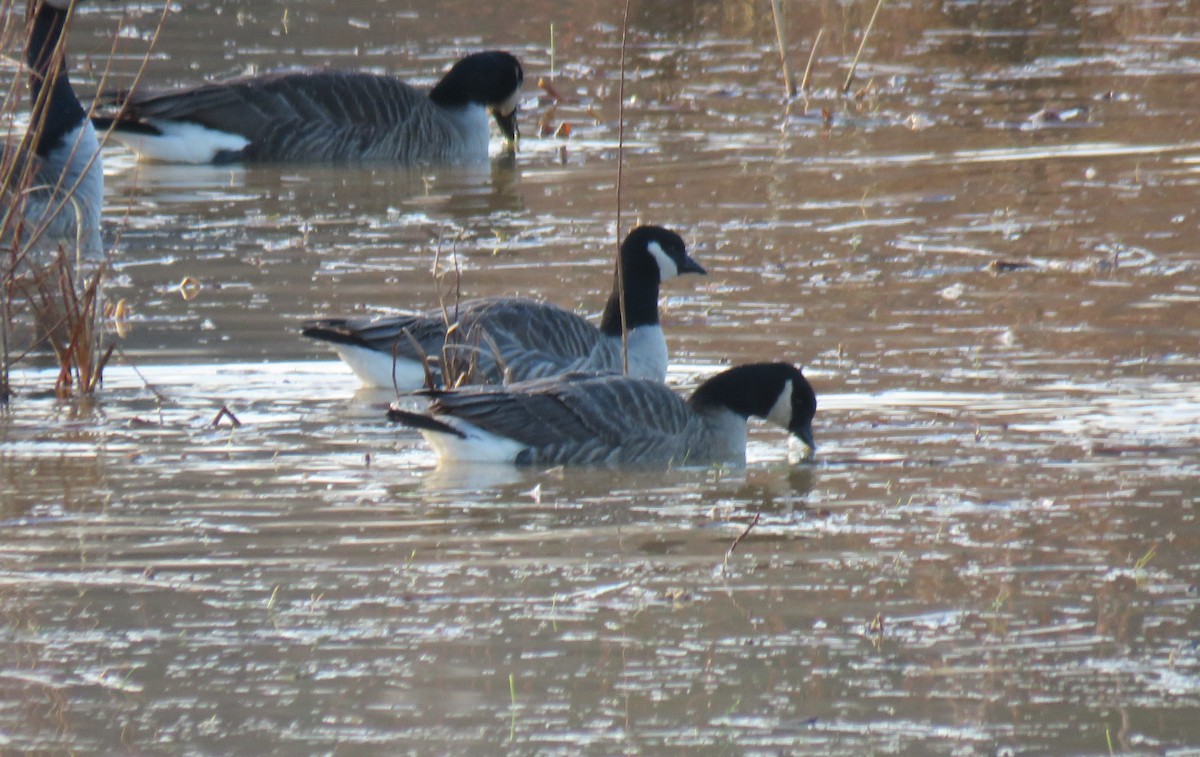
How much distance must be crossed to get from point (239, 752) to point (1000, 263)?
7257 mm

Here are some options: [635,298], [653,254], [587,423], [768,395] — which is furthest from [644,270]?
[587,423]

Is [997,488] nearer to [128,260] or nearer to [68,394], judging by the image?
[68,394]

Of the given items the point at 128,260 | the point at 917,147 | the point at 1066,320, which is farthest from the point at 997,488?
the point at 917,147

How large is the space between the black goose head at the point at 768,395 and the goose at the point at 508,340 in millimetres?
861

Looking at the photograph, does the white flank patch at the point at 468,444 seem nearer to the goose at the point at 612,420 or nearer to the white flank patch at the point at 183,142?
the goose at the point at 612,420

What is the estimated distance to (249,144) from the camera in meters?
16.5

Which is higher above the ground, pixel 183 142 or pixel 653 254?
pixel 183 142

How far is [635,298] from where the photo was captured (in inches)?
381

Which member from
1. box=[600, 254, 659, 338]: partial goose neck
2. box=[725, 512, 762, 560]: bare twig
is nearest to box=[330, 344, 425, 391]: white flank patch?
box=[600, 254, 659, 338]: partial goose neck

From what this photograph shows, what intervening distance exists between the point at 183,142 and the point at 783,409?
883 centimetres

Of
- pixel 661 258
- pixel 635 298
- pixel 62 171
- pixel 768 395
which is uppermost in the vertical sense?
pixel 62 171

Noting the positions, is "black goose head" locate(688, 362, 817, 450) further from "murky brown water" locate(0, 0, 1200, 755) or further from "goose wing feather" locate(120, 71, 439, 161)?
"goose wing feather" locate(120, 71, 439, 161)

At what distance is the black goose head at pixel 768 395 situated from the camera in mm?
8430

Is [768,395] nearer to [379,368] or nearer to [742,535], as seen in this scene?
[742,535]
